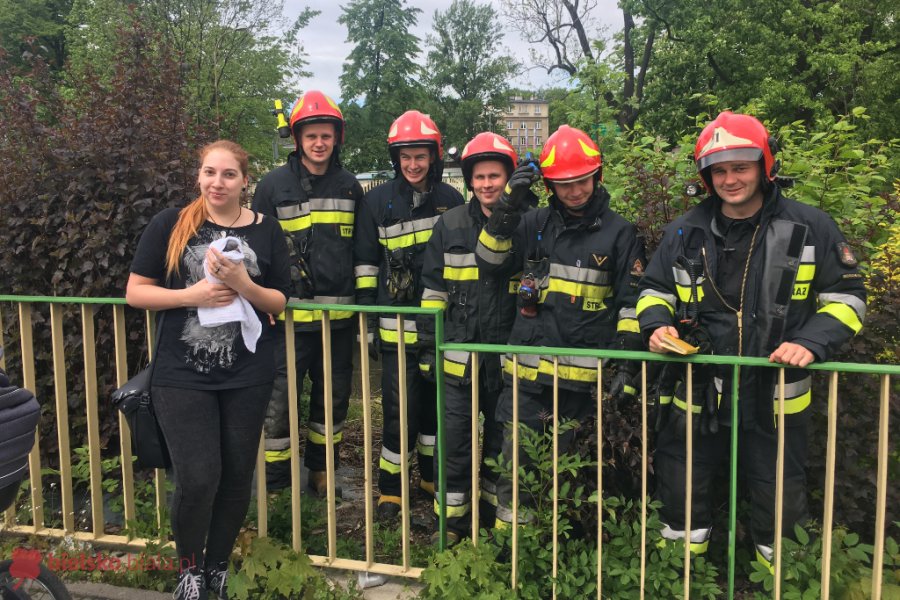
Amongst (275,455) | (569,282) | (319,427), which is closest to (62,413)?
(275,455)

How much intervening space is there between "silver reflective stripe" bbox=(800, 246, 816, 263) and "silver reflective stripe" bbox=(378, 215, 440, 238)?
1.98 m

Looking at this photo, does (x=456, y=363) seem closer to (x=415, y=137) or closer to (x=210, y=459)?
(x=210, y=459)

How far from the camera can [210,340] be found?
8.86 feet

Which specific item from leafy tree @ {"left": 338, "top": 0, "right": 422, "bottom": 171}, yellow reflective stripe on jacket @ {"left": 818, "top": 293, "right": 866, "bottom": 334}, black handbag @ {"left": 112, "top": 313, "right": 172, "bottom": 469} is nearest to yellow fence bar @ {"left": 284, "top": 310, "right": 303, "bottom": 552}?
black handbag @ {"left": 112, "top": 313, "right": 172, "bottom": 469}

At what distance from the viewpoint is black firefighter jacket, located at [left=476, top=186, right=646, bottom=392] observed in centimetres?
312

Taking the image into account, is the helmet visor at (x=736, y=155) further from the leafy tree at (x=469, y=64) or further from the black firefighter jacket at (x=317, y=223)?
the leafy tree at (x=469, y=64)

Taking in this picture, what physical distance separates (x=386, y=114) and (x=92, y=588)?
118ft

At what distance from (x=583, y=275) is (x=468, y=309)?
678mm

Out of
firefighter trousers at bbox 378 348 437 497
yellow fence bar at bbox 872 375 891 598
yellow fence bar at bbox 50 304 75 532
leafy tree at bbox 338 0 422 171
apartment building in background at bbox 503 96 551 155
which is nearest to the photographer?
yellow fence bar at bbox 872 375 891 598

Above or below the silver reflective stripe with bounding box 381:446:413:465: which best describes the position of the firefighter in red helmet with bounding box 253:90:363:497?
above

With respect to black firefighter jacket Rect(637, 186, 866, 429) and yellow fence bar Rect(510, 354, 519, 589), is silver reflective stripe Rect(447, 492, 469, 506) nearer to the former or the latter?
yellow fence bar Rect(510, 354, 519, 589)

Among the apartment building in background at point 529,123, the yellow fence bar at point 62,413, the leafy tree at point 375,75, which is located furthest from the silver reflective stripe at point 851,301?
the apartment building in background at point 529,123

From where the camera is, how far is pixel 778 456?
2.60 m

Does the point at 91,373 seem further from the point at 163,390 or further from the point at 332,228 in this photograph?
the point at 332,228
